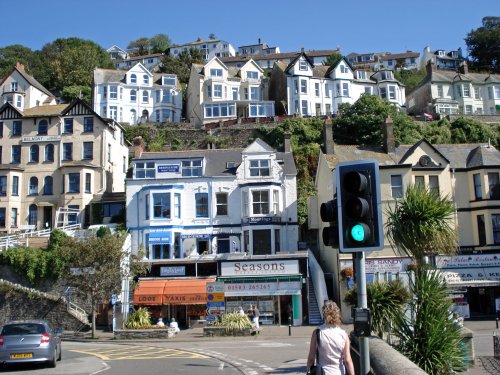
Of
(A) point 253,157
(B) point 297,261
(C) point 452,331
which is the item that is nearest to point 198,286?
(B) point 297,261

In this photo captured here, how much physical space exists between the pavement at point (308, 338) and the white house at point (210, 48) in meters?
113

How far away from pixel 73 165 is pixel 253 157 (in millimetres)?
17180

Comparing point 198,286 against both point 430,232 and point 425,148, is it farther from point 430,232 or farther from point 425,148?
point 430,232

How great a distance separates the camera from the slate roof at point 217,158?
42531 mm

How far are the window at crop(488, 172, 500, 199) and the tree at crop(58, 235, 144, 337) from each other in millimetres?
25293

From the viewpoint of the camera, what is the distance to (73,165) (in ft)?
162

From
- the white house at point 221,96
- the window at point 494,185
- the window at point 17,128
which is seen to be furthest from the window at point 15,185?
the window at point 494,185

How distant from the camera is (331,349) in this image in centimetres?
852

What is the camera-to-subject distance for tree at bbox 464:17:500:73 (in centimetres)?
10981

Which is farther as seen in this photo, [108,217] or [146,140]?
[146,140]

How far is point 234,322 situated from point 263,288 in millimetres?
6934

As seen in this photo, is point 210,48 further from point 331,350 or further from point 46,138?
point 331,350

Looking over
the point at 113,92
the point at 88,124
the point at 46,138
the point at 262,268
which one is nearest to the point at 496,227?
the point at 262,268

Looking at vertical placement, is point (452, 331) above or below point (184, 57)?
below
